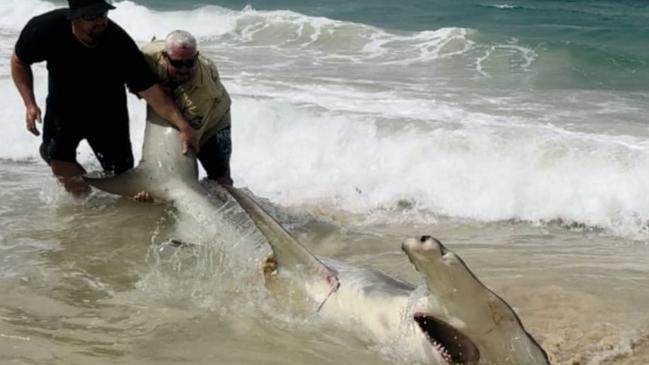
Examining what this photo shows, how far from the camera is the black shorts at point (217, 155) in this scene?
5.88 metres

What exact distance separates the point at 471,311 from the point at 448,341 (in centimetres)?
29

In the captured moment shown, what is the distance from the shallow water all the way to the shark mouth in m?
0.29

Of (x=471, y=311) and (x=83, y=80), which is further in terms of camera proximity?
(x=83, y=80)

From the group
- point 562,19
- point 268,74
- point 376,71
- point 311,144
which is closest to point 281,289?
point 311,144

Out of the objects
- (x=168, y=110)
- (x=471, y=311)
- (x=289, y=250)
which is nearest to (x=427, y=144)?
(x=168, y=110)

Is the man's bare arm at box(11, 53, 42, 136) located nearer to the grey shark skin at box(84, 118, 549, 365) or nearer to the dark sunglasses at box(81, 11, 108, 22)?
the grey shark skin at box(84, 118, 549, 365)

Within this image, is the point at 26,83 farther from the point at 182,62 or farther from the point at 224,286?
the point at 224,286

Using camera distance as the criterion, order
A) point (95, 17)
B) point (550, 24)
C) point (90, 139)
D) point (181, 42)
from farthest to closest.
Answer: point (550, 24) < point (90, 139) < point (181, 42) < point (95, 17)

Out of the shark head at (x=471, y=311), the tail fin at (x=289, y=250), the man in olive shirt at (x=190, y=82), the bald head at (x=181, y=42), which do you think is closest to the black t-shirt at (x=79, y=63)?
the man in olive shirt at (x=190, y=82)

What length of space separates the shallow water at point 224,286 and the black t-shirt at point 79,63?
83 cm

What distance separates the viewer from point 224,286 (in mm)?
4941

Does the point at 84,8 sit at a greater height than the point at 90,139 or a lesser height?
greater

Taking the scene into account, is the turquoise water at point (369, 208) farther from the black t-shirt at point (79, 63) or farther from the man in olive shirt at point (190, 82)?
the black t-shirt at point (79, 63)

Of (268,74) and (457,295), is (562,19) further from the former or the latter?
(457,295)
